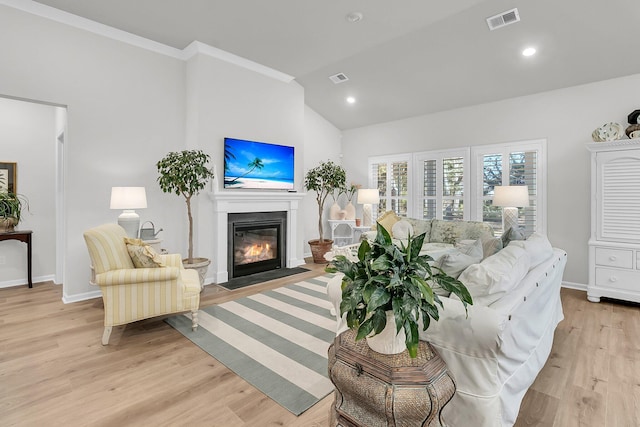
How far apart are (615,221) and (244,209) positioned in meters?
4.77

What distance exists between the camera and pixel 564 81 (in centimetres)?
433

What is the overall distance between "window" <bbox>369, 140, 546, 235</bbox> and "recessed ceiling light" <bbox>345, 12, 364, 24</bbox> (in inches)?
111

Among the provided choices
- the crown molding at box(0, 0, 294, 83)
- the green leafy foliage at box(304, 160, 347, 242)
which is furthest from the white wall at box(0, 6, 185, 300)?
the green leafy foliage at box(304, 160, 347, 242)

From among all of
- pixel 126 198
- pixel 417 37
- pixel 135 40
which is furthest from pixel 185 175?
pixel 417 37

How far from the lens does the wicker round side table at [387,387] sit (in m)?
1.22

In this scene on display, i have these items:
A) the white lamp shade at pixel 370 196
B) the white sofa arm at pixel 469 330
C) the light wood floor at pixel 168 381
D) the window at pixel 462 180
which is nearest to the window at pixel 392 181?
the window at pixel 462 180

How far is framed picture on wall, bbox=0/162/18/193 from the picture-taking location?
4254 millimetres

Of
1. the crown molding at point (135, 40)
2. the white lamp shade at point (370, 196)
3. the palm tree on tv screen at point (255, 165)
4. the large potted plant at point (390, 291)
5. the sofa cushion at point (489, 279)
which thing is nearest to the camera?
the large potted plant at point (390, 291)

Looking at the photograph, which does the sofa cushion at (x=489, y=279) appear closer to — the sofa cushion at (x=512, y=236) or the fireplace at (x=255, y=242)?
the sofa cushion at (x=512, y=236)

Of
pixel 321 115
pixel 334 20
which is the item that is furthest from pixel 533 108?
pixel 321 115

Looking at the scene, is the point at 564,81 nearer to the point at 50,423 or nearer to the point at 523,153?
the point at 523,153

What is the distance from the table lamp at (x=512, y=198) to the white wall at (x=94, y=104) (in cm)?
452

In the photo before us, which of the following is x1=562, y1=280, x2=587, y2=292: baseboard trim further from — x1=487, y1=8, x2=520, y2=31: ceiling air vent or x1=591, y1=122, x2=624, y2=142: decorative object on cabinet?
x1=487, y1=8, x2=520, y2=31: ceiling air vent

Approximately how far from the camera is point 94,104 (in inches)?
150
